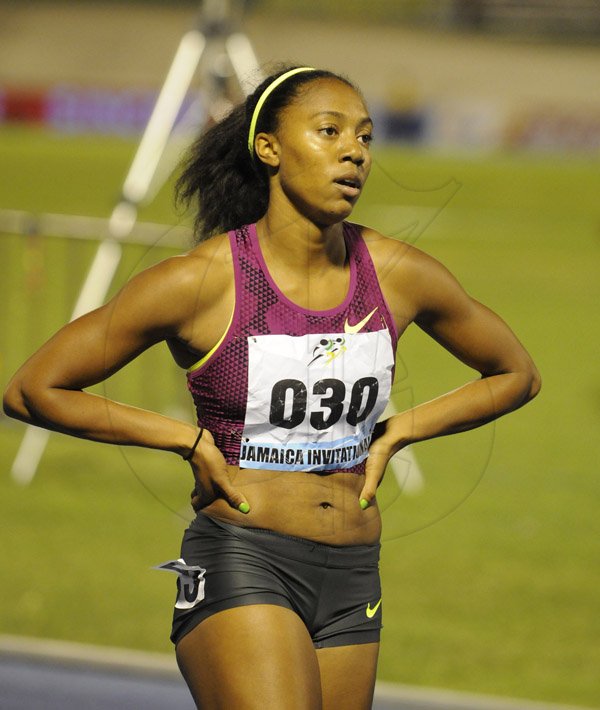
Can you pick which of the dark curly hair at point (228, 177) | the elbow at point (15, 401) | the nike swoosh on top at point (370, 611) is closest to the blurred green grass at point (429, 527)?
the dark curly hair at point (228, 177)

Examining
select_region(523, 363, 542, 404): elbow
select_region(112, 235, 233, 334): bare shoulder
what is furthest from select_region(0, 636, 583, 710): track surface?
select_region(112, 235, 233, 334): bare shoulder

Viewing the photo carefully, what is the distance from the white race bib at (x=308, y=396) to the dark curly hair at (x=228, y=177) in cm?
51

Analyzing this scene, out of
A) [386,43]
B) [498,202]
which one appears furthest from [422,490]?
[386,43]

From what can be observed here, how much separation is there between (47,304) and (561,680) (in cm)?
965

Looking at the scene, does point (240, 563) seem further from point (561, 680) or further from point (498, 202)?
point (498, 202)

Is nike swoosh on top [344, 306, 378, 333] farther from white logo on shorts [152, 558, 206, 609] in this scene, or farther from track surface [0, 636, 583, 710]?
track surface [0, 636, 583, 710]

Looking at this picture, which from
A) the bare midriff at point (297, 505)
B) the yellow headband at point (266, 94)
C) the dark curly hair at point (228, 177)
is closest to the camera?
the bare midriff at point (297, 505)

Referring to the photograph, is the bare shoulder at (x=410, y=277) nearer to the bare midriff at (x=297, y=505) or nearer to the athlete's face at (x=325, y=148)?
the athlete's face at (x=325, y=148)

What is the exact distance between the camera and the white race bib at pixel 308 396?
9.96ft

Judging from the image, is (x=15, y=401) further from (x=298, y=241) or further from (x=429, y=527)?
(x=429, y=527)

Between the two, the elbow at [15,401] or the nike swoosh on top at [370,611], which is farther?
the nike swoosh on top at [370,611]

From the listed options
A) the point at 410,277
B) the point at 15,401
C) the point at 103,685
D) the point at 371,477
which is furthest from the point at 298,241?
the point at 103,685

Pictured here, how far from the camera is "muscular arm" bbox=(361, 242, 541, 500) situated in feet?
10.8

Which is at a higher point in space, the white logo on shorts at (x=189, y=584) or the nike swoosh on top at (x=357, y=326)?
the nike swoosh on top at (x=357, y=326)
